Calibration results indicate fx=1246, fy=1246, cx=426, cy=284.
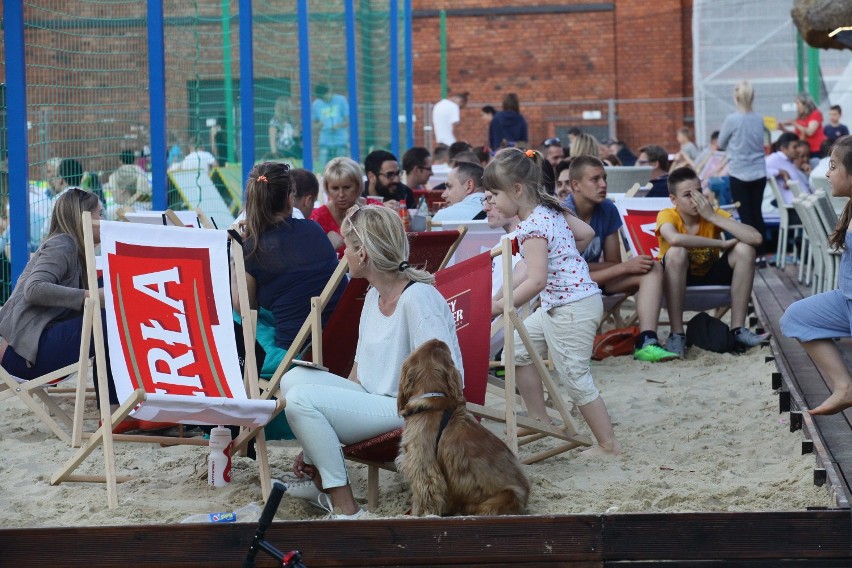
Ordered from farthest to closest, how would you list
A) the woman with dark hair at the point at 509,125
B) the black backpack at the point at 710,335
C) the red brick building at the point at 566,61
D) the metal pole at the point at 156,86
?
the red brick building at the point at 566,61 < the woman with dark hair at the point at 509,125 < the metal pole at the point at 156,86 < the black backpack at the point at 710,335

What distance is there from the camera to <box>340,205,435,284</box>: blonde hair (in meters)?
4.16

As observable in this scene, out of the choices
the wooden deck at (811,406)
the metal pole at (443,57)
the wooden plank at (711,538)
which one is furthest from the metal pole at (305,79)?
the metal pole at (443,57)

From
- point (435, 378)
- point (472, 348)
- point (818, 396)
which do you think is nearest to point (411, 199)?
point (818, 396)

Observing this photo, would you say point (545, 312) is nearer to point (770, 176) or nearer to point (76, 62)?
point (76, 62)

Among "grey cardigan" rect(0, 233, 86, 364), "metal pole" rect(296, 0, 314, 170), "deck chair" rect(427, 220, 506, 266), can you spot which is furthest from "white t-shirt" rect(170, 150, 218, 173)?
"grey cardigan" rect(0, 233, 86, 364)

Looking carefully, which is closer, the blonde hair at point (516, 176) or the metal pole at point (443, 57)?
the blonde hair at point (516, 176)

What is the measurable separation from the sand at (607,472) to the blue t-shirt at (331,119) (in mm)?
7336

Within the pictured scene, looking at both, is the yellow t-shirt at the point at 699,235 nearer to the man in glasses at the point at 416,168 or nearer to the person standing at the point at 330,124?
the man in glasses at the point at 416,168

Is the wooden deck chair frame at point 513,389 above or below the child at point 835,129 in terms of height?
below

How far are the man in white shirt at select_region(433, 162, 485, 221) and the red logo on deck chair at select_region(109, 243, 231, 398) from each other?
277cm

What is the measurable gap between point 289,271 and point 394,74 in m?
11.2

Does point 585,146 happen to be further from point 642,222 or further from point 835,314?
point 835,314

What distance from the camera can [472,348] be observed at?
465 cm

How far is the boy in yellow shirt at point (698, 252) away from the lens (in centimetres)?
724
